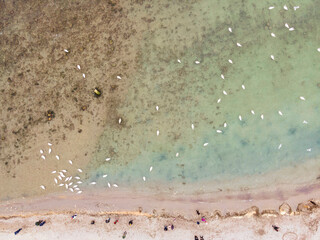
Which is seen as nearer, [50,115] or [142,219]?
[142,219]

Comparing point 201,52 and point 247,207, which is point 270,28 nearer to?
point 201,52

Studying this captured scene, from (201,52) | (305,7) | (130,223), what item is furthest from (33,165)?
(305,7)

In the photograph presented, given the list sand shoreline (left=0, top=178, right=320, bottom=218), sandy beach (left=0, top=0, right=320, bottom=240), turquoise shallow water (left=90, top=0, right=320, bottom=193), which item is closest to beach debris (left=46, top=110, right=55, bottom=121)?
sandy beach (left=0, top=0, right=320, bottom=240)

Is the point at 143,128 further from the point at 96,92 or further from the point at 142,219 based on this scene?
the point at 142,219

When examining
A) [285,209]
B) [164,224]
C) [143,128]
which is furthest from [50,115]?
[285,209]

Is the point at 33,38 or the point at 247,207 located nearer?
the point at 247,207

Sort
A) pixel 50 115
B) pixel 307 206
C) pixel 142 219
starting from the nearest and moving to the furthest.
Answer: pixel 307 206, pixel 142 219, pixel 50 115
